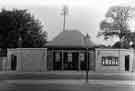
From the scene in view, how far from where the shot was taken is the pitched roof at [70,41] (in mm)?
24609

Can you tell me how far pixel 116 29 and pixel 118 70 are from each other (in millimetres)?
10490

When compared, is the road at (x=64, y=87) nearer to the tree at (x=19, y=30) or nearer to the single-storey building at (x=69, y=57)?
the single-storey building at (x=69, y=57)

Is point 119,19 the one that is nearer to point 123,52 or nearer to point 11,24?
point 123,52

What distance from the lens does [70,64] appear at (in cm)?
2455

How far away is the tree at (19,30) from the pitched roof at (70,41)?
34.4 feet

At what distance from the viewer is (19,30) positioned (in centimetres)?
3634

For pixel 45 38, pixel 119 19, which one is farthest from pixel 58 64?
pixel 45 38

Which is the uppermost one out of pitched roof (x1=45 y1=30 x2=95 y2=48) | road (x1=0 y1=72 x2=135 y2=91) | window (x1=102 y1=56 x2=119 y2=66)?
pitched roof (x1=45 y1=30 x2=95 y2=48)

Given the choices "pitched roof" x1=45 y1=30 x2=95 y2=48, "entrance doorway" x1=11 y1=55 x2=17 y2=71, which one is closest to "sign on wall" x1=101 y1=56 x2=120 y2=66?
"pitched roof" x1=45 y1=30 x2=95 y2=48

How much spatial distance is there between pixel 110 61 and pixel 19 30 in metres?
18.0

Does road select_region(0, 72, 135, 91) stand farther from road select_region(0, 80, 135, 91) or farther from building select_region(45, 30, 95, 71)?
building select_region(45, 30, 95, 71)

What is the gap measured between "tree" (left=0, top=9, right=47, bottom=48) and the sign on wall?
15557mm

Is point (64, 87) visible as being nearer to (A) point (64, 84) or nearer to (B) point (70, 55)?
(A) point (64, 84)

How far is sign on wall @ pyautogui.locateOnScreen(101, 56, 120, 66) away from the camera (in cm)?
2238
